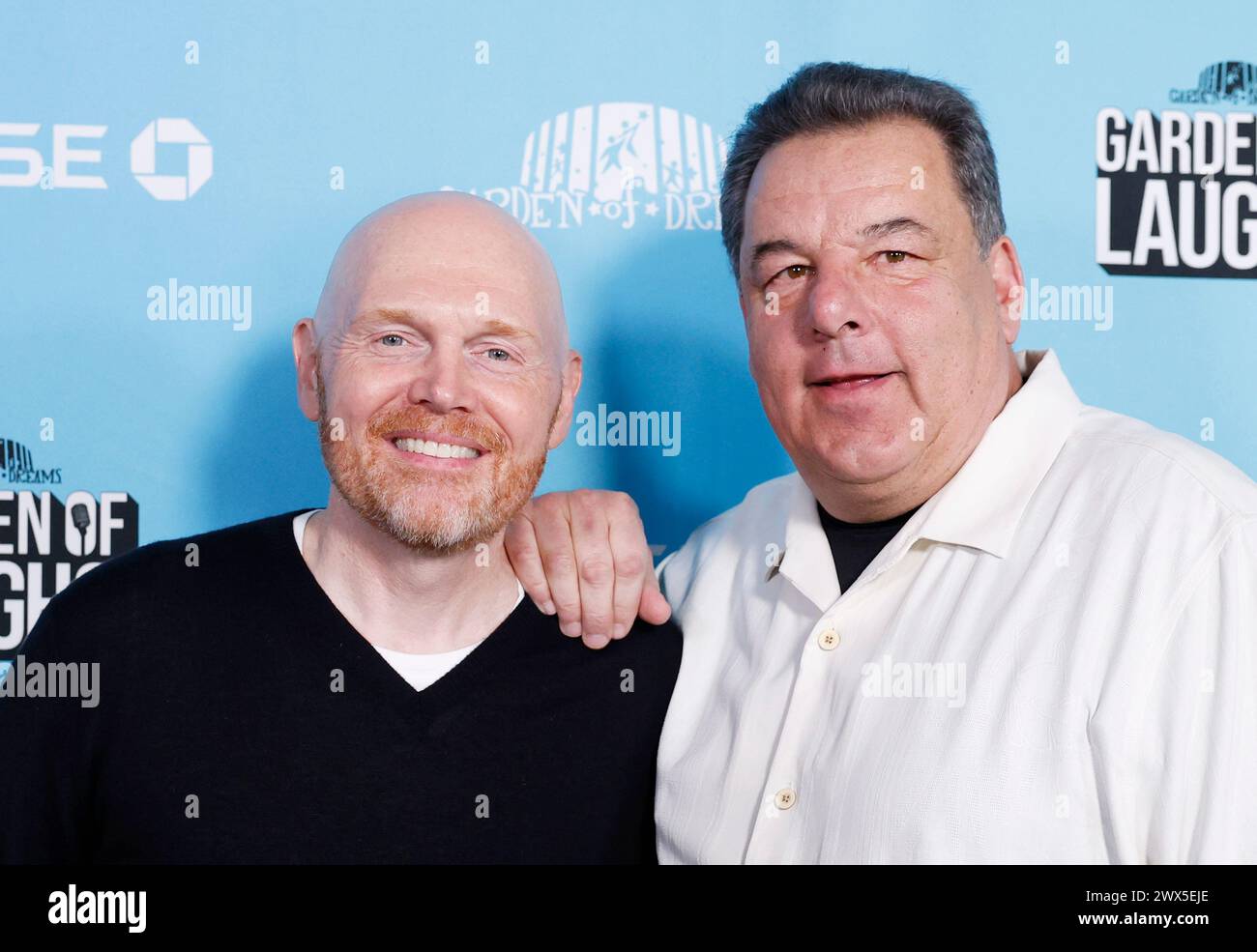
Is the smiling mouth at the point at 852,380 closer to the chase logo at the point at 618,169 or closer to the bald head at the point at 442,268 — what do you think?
the bald head at the point at 442,268

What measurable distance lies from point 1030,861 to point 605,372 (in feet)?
3.63

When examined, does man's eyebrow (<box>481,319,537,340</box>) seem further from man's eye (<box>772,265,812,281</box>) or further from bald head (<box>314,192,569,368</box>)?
man's eye (<box>772,265,812,281</box>)

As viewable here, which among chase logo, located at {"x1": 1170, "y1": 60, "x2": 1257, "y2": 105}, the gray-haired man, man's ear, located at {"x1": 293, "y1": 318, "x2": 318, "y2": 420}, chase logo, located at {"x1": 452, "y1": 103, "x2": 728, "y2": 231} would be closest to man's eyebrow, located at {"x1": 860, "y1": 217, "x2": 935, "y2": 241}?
the gray-haired man

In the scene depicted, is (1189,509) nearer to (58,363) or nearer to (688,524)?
(688,524)

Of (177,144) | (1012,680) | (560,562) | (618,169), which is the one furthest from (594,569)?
(177,144)

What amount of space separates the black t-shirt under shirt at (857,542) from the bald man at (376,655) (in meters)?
0.32

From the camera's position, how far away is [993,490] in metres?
1.49

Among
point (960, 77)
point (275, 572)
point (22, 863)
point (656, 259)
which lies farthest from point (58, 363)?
point (960, 77)

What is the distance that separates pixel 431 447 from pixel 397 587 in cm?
19

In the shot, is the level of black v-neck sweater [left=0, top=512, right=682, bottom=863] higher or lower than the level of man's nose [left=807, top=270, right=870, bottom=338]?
lower

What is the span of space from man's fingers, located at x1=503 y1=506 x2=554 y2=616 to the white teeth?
0.19 meters

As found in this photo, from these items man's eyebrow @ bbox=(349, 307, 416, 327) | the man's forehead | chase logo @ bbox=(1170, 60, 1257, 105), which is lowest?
man's eyebrow @ bbox=(349, 307, 416, 327)

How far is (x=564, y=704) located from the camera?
156 centimetres

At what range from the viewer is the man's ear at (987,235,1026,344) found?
1627 mm
